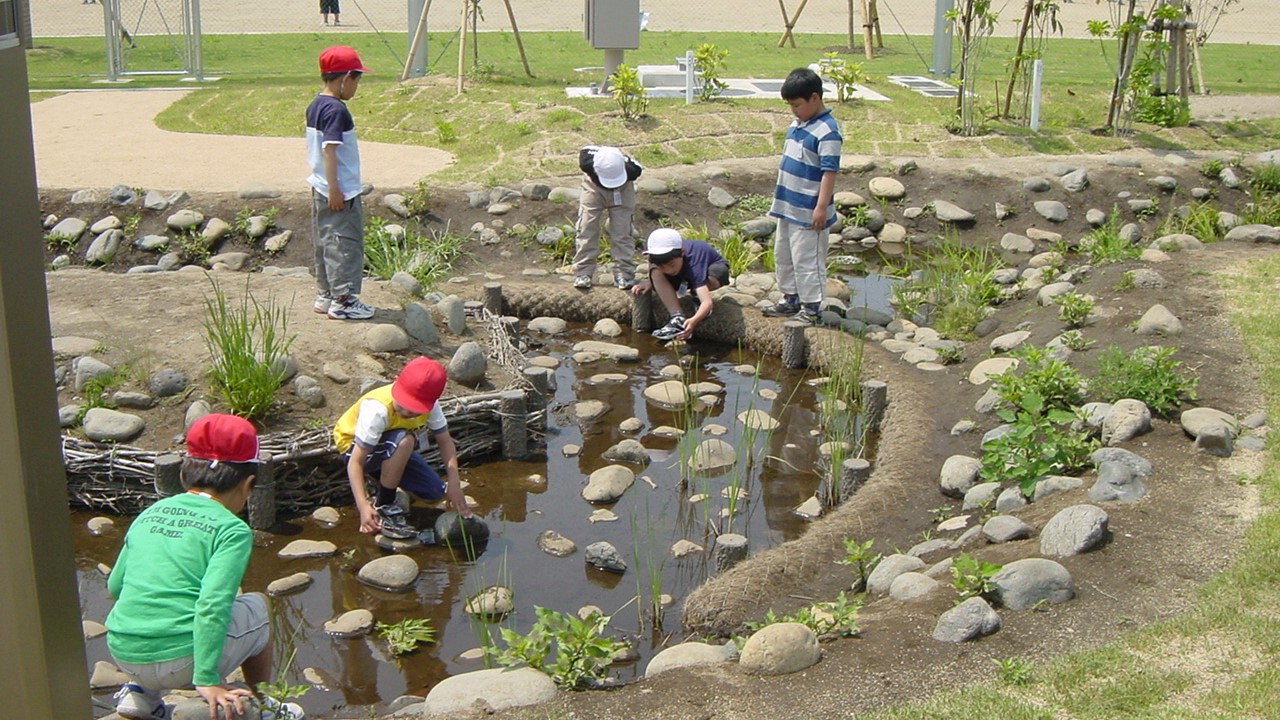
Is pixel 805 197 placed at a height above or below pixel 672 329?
above

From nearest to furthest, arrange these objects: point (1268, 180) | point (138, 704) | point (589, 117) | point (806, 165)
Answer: point (138, 704) → point (806, 165) → point (1268, 180) → point (589, 117)

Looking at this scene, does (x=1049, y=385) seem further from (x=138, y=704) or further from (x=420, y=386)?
(x=138, y=704)

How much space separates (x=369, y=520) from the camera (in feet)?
19.2

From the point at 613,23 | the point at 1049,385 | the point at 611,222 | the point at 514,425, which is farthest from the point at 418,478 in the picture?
the point at 613,23

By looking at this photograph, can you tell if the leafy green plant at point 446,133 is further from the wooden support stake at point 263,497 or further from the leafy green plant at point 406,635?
the leafy green plant at point 406,635

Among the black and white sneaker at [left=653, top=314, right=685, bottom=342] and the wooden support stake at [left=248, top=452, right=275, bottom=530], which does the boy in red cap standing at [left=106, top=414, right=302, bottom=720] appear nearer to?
the wooden support stake at [left=248, top=452, right=275, bottom=530]

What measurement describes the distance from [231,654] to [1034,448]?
3874 mm

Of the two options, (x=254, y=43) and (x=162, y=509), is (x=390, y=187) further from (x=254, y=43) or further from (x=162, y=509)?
(x=254, y=43)

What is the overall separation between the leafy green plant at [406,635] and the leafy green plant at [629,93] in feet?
28.7

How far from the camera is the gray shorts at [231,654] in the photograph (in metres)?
3.85

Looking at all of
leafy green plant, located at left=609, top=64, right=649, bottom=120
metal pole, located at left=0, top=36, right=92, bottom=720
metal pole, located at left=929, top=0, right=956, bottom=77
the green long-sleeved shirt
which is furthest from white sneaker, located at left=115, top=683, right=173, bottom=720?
metal pole, located at left=929, top=0, right=956, bottom=77

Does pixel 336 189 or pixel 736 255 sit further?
pixel 736 255

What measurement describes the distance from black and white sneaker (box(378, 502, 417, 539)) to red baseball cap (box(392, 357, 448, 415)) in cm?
55

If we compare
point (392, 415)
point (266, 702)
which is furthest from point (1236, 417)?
point (266, 702)
